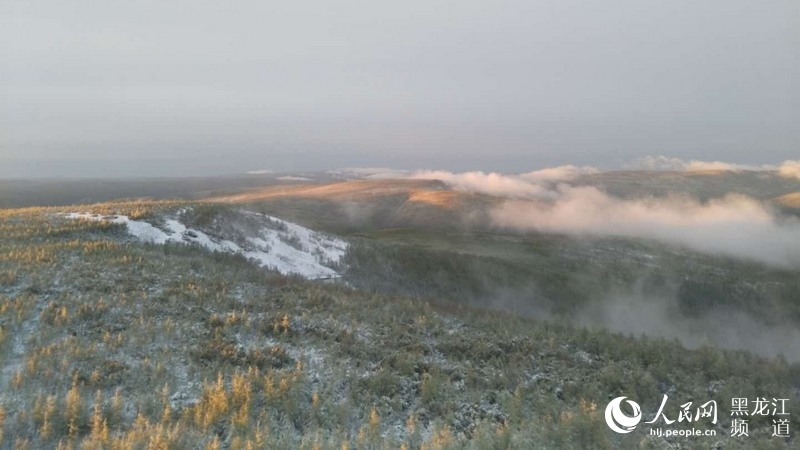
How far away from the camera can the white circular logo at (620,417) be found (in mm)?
9977

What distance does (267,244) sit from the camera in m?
32.4

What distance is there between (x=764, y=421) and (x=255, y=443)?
39.7 ft

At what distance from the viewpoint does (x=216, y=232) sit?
31.8m

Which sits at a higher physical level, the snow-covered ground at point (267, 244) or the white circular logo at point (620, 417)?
the snow-covered ground at point (267, 244)

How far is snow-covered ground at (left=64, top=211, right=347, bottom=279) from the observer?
1089 inches

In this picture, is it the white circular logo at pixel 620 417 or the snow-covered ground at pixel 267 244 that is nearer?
the white circular logo at pixel 620 417

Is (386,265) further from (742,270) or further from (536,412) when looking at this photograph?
(742,270)

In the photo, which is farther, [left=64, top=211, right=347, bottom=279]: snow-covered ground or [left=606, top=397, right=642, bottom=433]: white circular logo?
[left=64, top=211, right=347, bottom=279]: snow-covered ground

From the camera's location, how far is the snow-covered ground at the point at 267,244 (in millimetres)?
27672

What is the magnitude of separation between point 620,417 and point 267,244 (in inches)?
1047

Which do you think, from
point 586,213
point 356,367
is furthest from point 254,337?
point 586,213

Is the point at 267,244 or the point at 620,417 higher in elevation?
the point at 267,244

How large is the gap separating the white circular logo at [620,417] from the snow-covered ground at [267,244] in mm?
19715

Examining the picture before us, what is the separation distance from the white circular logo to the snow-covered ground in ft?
64.7
